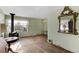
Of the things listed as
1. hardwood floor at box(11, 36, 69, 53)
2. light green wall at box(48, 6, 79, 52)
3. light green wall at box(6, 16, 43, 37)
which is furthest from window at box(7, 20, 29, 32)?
light green wall at box(48, 6, 79, 52)

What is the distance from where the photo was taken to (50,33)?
1.72 meters

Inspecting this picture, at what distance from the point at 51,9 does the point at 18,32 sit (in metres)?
0.76

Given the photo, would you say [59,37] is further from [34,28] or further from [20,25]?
[20,25]

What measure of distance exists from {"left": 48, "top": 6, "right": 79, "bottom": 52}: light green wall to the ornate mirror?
85 mm

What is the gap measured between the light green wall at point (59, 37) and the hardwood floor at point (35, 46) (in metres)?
0.14

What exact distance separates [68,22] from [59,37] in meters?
0.38

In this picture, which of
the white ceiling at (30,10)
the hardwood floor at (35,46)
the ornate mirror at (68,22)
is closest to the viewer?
the white ceiling at (30,10)

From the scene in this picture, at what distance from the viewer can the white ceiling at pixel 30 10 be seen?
1.42m

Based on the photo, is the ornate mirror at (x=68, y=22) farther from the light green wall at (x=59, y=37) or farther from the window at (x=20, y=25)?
the window at (x=20, y=25)

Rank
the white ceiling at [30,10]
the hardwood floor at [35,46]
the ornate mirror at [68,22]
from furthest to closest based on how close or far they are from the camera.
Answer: the ornate mirror at [68,22] < the hardwood floor at [35,46] < the white ceiling at [30,10]

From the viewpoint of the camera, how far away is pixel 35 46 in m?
1.70

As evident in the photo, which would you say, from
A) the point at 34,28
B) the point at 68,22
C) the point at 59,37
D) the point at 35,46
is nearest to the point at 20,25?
the point at 34,28

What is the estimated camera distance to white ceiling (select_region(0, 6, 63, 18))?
142 cm

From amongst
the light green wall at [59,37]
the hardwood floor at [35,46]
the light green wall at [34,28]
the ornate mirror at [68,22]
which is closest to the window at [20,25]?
the light green wall at [34,28]
